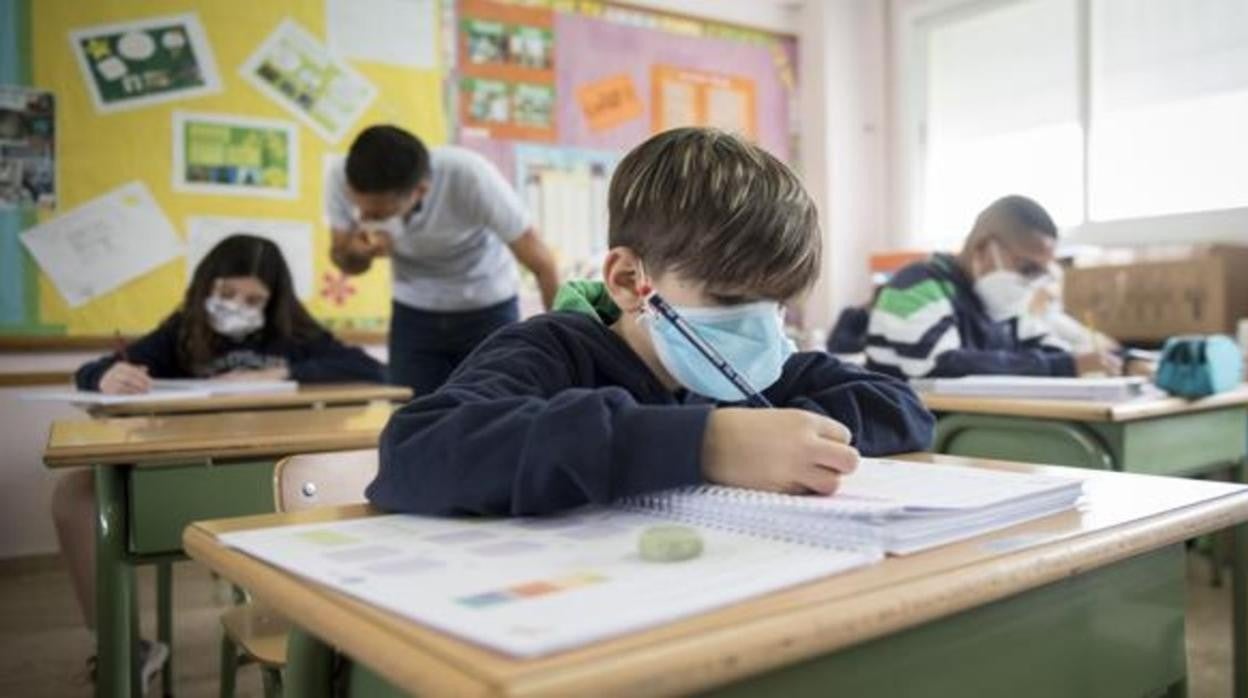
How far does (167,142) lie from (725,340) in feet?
9.22

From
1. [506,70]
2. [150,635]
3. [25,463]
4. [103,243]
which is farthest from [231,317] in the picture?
[506,70]

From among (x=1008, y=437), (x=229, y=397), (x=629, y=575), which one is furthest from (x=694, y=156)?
(x=229, y=397)

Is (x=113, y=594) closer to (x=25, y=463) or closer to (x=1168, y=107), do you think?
(x=25, y=463)

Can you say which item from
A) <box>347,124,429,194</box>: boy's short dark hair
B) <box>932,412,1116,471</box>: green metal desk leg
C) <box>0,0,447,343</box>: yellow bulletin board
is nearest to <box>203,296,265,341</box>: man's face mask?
<box>347,124,429,194</box>: boy's short dark hair

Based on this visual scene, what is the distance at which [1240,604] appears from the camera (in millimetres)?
1313

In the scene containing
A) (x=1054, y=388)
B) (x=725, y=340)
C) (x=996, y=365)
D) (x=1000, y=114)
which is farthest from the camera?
(x=1000, y=114)

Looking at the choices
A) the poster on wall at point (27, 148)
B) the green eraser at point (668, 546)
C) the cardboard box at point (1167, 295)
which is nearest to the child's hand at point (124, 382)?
the poster on wall at point (27, 148)

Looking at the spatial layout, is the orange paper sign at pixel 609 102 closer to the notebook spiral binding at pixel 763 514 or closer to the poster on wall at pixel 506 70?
the poster on wall at pixel 506 70

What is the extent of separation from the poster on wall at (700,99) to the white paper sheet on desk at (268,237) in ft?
5.06

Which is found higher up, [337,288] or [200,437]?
[337,288]

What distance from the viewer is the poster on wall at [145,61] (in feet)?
9.88

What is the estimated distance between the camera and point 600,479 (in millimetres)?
683

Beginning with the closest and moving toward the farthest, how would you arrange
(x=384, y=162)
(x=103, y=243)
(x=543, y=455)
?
(x=543, y=455) → (x=384, y=162) → (x=103, y=243)

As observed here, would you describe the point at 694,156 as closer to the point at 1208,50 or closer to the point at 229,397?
the point at 229,397
